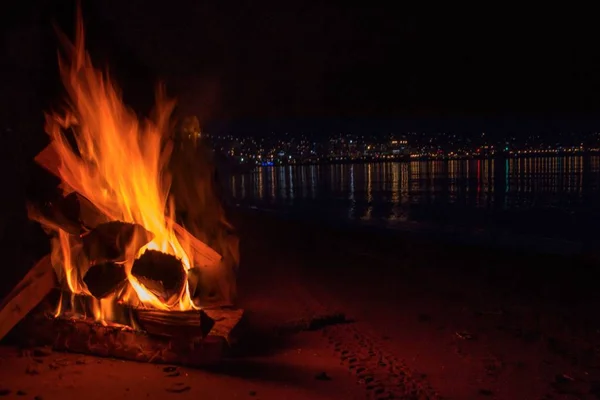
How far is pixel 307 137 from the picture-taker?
483 ft

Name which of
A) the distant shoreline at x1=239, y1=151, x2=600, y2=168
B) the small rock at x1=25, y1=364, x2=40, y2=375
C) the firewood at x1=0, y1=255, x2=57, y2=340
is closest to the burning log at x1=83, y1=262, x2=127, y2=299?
the firewood at x1=0, y1=255, x2=57, y2=340

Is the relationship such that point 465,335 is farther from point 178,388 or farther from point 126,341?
point 126,341

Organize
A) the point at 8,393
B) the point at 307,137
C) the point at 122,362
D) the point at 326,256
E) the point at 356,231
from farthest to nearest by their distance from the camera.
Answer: the point at 307,137 < the point at 356,231 < the point at 326,256 < the point at 122,362 < the point at 8,393

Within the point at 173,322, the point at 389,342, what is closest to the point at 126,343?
the point at 173,322

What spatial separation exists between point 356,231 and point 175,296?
1315 centimetres

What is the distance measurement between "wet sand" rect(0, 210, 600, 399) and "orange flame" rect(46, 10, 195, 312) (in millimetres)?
967

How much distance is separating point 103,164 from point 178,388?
217 cm

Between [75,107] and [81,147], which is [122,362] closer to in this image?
[81,147]

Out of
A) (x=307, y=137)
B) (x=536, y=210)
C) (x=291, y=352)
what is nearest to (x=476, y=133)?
Result: (x=307, y=137)

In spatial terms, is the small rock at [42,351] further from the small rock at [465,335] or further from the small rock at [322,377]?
the small rock at [465,335]

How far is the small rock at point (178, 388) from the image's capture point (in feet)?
13.0

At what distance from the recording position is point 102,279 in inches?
182

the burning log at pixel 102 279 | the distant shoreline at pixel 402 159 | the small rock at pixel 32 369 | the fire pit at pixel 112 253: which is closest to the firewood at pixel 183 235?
the fire pit at pixel 112 253

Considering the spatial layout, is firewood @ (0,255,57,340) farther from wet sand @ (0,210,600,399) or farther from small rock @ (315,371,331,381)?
small rock @ (315,371,331,381)
